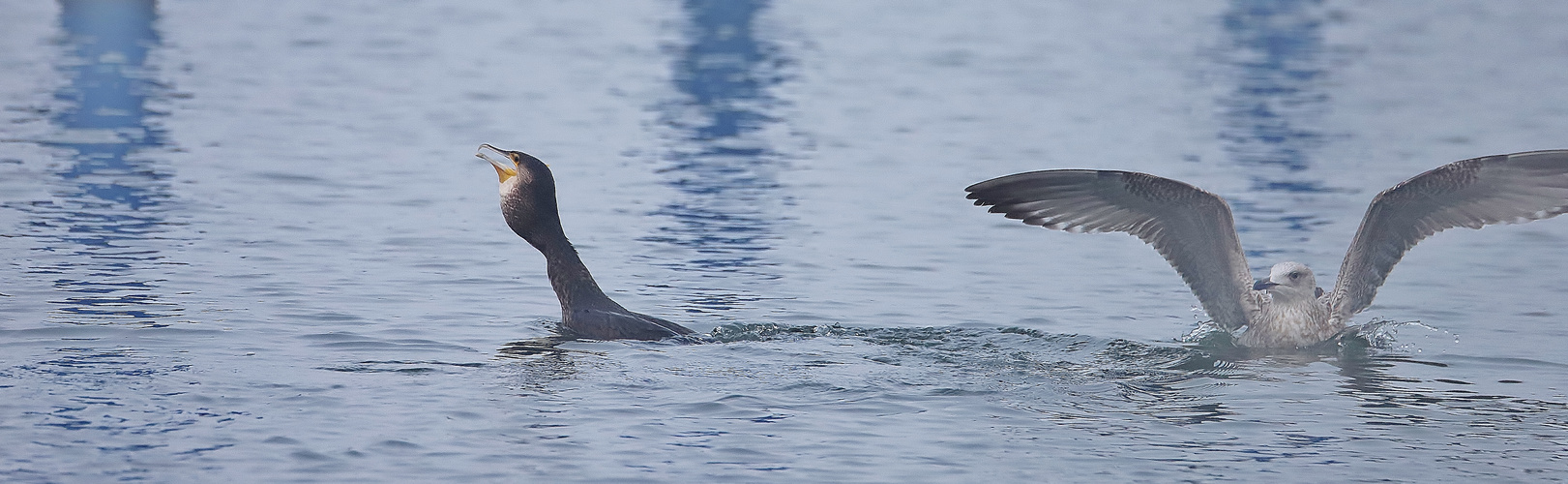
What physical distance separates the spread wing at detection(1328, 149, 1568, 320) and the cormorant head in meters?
4.30

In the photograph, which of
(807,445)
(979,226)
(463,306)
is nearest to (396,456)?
(807,445)

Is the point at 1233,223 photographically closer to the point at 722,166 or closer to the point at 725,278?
the point at 725,278

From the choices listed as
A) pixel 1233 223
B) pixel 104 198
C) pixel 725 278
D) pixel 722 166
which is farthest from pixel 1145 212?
pixel 104 198

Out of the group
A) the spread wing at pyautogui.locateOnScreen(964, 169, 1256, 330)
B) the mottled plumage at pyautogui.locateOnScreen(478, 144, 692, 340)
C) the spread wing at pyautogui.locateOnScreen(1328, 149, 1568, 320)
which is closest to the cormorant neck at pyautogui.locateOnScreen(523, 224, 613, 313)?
the mottled plumage at pyautogui.locateOnScreen(478, 144, 692, 340)

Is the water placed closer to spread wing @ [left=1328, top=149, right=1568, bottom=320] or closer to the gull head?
the gull head

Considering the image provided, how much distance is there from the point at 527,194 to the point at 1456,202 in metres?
4.89

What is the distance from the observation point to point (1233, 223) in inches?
397

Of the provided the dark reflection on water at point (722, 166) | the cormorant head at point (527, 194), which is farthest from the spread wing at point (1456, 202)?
the cormorant head at point (527, 194)

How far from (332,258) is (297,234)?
1.13 meters

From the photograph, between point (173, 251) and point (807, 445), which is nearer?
point (807, 445)

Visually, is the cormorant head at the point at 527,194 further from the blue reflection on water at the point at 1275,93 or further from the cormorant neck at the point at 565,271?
the blue reflection on water at the point at 1275,93

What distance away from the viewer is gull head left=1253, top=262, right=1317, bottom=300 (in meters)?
10.3

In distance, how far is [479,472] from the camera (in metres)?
7.63

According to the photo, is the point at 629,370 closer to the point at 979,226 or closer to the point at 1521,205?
the point at 1521,205
